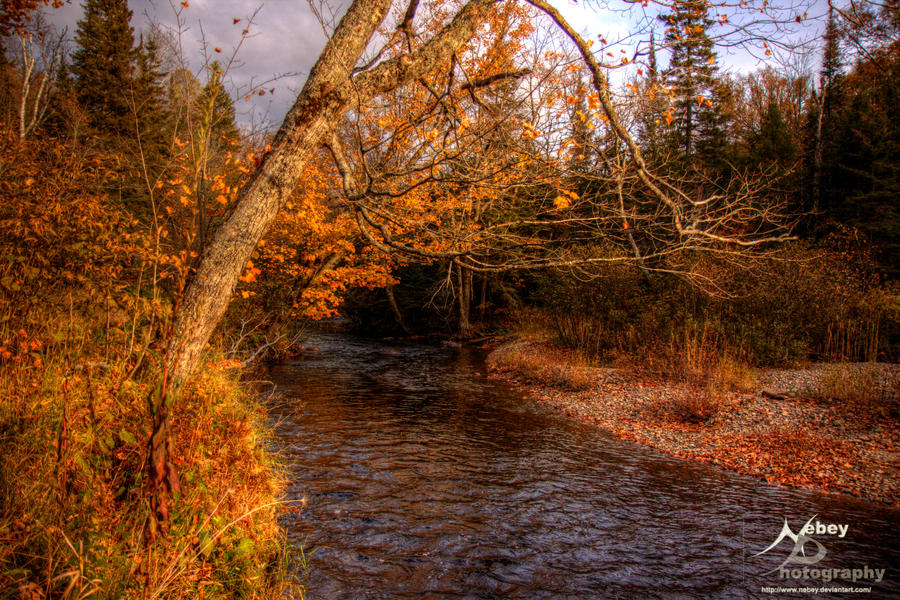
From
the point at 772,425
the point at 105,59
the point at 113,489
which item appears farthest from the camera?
the point at 105,59

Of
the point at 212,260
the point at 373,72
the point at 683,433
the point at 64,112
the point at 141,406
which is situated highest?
the point at 64,112

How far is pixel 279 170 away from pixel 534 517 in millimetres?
4494

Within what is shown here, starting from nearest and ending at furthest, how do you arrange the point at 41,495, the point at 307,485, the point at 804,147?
→ the point at 41,495
the point at 307,485
the point at 804,147

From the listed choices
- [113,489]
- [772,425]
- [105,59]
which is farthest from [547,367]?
[105,59]

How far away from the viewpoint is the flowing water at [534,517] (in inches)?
160

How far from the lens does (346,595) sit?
3699mm

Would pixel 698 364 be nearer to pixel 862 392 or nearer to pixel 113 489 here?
pixel 862 392

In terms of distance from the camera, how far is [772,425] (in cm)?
811

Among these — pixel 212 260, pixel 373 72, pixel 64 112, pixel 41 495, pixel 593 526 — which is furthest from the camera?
pixel 64 112

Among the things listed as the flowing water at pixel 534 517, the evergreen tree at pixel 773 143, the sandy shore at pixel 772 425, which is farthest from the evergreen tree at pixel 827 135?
the flowing water at pixel 534 517

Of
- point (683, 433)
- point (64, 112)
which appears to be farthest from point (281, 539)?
point (64, 112)

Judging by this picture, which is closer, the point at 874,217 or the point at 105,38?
the point at 874,217

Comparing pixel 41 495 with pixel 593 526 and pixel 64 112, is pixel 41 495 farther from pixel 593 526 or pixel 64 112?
pixel 64 112

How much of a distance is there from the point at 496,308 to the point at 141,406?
23.7 m
